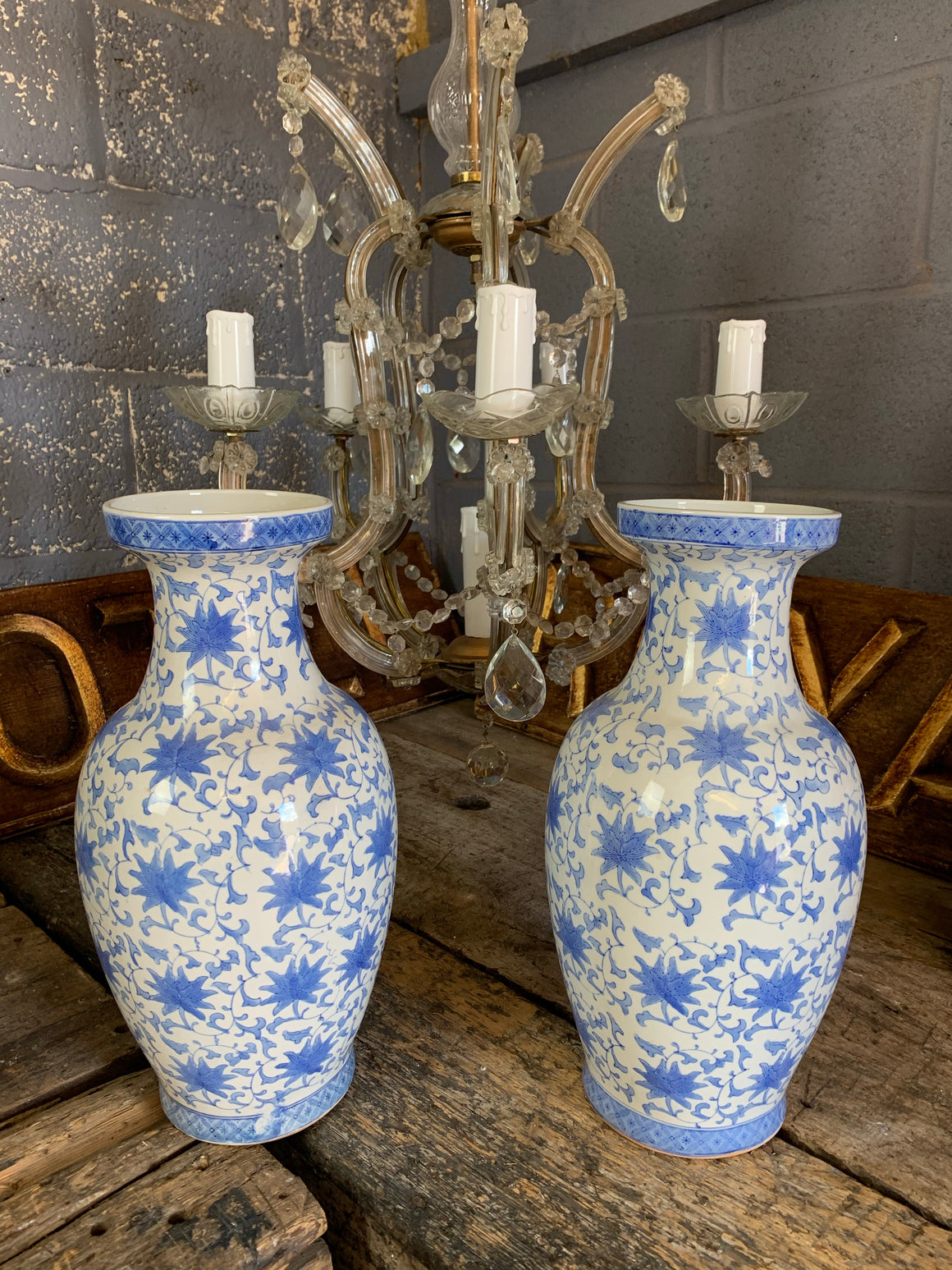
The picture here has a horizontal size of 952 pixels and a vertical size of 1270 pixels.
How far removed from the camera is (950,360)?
884 millimetres

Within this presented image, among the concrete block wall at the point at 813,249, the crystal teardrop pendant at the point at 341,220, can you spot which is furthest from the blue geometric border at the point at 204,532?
the concrete block wall at the point at 813,249

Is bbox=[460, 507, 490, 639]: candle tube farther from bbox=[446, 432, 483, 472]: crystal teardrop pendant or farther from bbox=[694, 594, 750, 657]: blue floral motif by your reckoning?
bbox=[694, 594, 750, 657]: blue floral motif

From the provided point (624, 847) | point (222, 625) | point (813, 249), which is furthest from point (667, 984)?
point (813, 249)

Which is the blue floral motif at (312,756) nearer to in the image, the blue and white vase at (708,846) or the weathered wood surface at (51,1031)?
the blue and white vase at (708,846)

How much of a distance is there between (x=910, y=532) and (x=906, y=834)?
1.06 feet

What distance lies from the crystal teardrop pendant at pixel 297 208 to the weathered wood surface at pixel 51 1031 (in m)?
0.59

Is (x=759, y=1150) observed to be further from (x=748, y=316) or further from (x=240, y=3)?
(x=240, y=3)

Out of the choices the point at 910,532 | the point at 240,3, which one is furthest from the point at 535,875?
the point at 240,3

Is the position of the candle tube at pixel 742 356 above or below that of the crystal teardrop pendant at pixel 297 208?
below

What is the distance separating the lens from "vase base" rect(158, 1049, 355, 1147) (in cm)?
53

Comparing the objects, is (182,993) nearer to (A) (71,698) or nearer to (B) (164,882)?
(B) (164,882)

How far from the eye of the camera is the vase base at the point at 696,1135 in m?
0.52

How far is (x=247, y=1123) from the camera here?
1.75ft

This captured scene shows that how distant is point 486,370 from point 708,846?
0.30m
